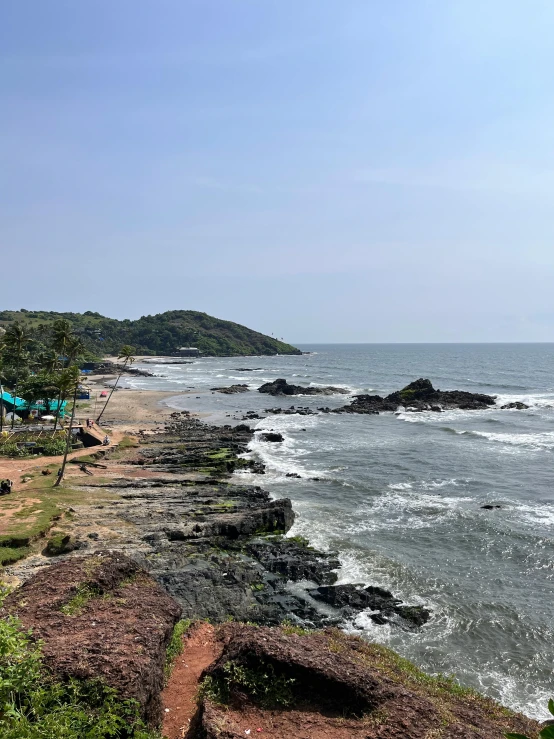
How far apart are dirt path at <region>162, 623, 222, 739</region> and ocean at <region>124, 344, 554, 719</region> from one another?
6785 mm

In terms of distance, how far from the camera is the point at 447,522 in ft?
93.6

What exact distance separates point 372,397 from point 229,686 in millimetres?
72781

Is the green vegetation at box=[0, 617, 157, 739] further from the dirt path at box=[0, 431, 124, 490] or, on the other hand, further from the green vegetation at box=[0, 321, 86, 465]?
the green vegetation at box=[0, 321, 86, 465]

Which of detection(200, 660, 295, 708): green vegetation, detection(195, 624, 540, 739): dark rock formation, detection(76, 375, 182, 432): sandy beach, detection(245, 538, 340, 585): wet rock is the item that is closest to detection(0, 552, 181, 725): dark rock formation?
detection(200, 660, 295, 708): green vegetation

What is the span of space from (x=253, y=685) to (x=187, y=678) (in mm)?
2572

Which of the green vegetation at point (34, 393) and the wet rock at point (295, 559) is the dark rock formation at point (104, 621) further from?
the green vegetation at point (34, 393)

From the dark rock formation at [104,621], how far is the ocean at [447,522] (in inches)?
382

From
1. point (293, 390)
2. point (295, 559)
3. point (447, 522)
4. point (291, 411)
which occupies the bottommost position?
point (447, 522)

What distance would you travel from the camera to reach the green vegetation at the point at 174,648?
11.7 m

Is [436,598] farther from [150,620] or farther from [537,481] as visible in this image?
[537,481]

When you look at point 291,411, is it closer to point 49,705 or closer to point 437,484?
point 437,484

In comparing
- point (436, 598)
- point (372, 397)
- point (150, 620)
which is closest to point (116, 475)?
point (436, 598)

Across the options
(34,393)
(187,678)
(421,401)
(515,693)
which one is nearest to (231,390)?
(421,401)

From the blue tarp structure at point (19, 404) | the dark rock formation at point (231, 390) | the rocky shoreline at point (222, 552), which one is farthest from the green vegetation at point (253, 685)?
the dark rock formation at point (231, 390)
